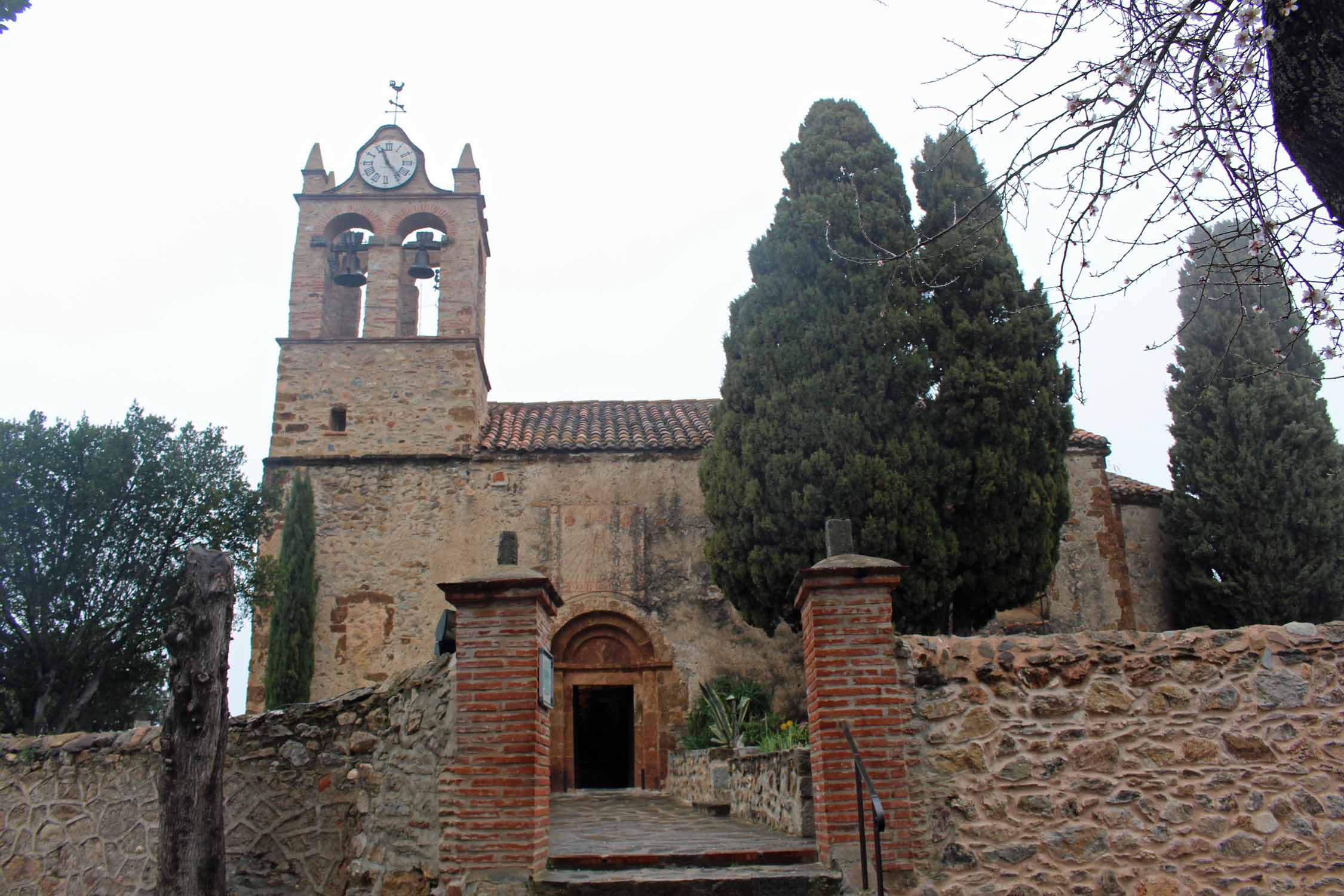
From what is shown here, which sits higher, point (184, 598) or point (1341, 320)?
point (1341, 320)

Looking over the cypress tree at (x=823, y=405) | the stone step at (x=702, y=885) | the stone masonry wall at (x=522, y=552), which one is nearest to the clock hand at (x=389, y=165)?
the stone masonry wall at (x=522, y=552)

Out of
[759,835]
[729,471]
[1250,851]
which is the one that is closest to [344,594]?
[729,471]

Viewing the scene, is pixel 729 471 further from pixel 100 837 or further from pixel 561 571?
pixel 100 837

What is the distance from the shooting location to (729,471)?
41.7ft

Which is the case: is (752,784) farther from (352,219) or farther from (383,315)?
(352,219)

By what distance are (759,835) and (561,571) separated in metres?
8.44

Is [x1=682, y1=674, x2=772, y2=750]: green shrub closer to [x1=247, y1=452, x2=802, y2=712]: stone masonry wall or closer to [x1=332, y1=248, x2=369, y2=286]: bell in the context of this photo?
[x1=247, y1=452, x2=802, y2=712]: stone masonry wall

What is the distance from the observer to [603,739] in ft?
56.7

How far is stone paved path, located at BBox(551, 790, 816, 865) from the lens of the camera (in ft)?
21.6

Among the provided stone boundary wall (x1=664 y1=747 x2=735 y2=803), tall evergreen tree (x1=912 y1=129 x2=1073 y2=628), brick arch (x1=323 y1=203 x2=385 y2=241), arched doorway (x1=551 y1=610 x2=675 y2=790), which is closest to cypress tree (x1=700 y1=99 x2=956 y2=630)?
tall evergreen tree (x1=912 y1=129 x2=1073 y2=628)

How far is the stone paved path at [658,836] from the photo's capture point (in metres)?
6.57

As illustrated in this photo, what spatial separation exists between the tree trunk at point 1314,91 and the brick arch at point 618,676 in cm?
1312

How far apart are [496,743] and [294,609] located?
10013 millimetres

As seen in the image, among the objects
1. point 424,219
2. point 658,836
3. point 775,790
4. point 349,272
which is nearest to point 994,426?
point 775,790
